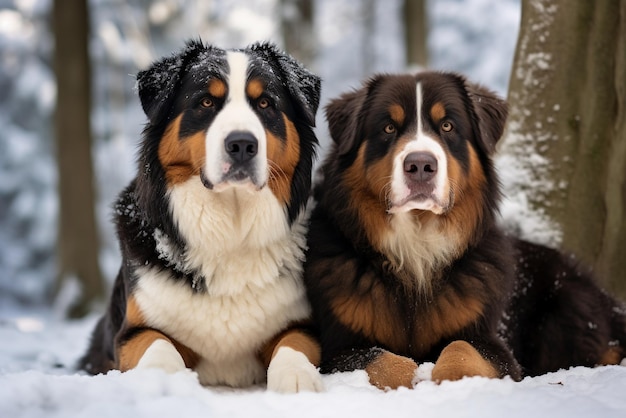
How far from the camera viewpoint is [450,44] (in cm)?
2167

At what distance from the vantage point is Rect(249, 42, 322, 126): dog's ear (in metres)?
4.43

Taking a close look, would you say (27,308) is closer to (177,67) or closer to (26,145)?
(26,145)

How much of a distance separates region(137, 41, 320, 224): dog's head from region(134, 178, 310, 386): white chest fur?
0.17 m

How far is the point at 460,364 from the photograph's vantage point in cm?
362

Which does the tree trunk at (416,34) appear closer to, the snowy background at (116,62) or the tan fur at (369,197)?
the snowy background at (116,62)

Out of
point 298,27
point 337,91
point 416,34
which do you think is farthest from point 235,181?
point 337,91

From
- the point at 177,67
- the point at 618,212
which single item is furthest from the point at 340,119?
the point at 618,212

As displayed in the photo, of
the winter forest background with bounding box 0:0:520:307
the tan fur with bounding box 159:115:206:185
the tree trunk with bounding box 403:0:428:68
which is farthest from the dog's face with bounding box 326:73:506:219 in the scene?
the winter forest background with bounding box 0:0:520:307

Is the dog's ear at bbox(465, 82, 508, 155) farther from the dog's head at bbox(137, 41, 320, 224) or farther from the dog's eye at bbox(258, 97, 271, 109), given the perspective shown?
the dog's eye at bbox(258, 97, 271, 109)

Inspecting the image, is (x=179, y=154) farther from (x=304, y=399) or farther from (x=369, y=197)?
(x=304, y=399)

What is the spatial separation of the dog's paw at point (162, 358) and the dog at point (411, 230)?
90cm

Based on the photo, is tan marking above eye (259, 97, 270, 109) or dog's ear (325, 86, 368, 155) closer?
tan marking above eye (259, 97, 270, 109)

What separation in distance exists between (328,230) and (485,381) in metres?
1.58

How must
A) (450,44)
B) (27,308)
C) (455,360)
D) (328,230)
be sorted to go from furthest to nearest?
(450,44)
(27,308)
(328,230)
(455,360)
